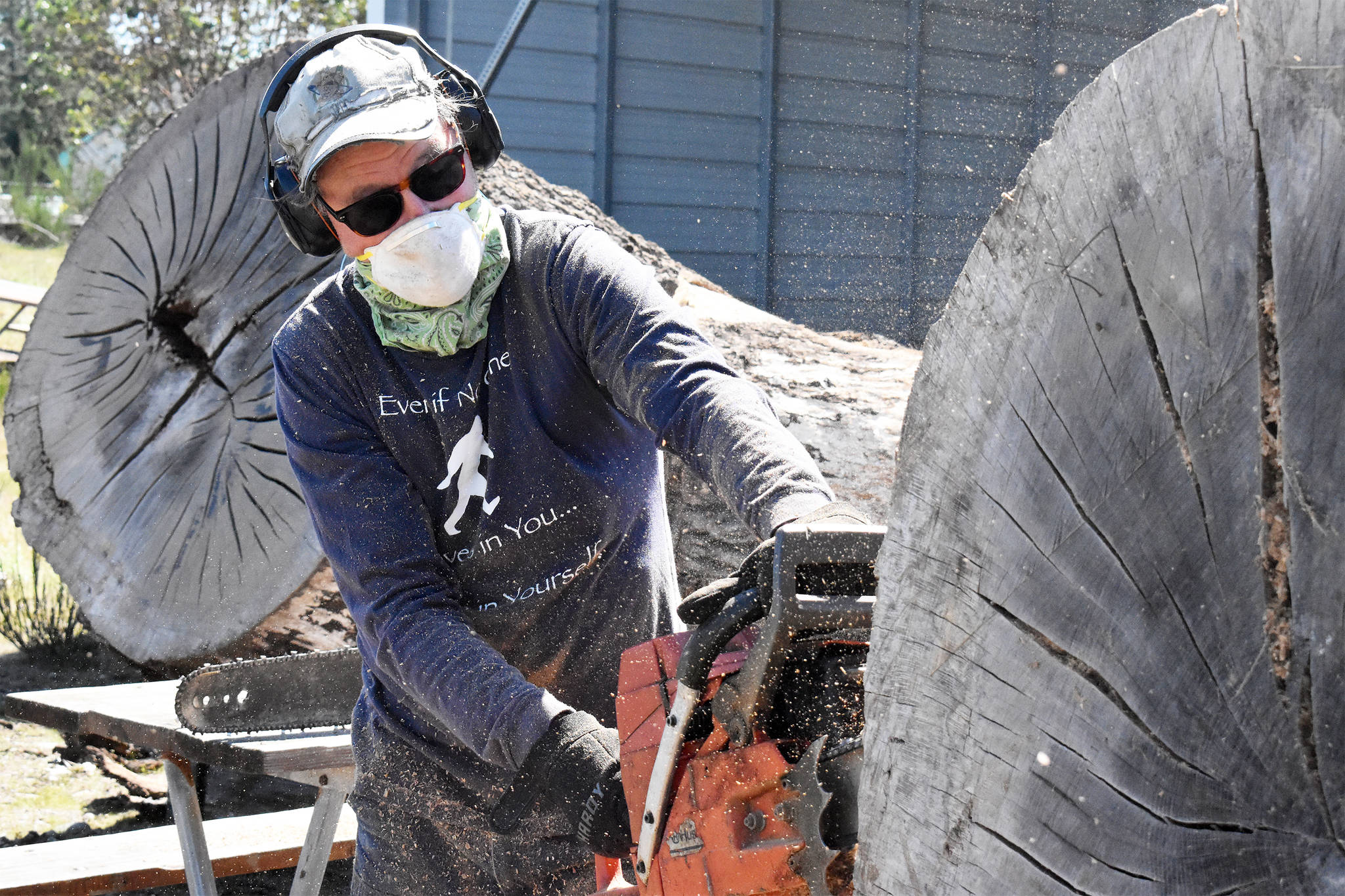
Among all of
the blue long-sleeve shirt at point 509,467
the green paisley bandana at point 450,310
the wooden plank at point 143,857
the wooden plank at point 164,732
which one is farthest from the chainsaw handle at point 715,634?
the wooden plank at point 143,857

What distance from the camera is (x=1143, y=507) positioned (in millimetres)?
826

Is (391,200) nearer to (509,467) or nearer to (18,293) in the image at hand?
(509,467)

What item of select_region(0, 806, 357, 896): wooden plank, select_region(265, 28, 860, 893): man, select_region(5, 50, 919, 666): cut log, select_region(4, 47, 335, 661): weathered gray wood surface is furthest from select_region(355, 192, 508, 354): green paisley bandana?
select_region(4, 47, 335, 661): weathered gray wood surface

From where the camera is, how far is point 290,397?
6.35ft

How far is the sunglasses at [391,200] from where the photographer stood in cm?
189

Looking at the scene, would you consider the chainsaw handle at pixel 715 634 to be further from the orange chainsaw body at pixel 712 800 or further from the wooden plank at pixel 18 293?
the wooden plank at pixel 18 293

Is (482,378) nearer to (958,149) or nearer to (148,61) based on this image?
(958,149)

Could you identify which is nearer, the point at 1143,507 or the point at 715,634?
the point at 1143,507

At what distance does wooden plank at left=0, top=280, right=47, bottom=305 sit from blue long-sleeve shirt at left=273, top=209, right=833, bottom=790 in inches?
267

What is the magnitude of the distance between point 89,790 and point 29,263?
10188 millimetres

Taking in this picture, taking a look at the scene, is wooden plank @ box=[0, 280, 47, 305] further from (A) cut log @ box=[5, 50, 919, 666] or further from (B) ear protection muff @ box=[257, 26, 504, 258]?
(B) ear protection muff @ box=[257, 26, 504, 258]

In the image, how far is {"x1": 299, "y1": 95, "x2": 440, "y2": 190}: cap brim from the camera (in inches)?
70.9

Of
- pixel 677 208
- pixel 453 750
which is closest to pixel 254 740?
pixel 453 750

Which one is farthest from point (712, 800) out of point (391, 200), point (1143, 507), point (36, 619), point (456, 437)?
point (36, 619)
